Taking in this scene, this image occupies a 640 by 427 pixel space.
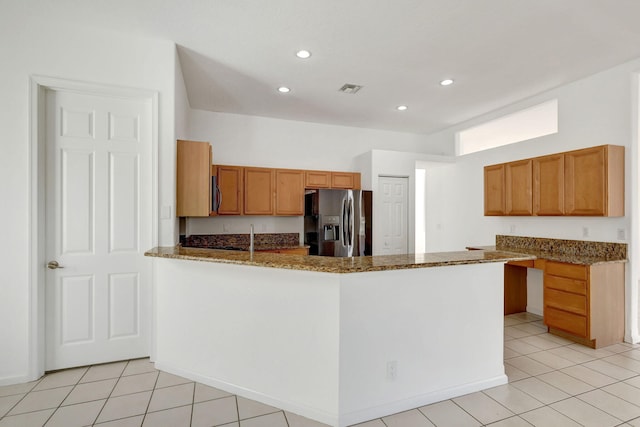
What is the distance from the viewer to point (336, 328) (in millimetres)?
1928

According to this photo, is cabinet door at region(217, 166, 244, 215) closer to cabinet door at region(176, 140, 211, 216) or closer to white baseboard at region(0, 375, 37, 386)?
cabinet door at region(176, 140, 211, 216)

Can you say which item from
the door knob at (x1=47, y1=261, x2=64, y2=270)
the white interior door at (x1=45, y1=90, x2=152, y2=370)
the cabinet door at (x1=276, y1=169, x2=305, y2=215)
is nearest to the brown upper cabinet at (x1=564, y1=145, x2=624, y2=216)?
the cabinet door at (x1=276, y1=169, x2=305, y2=215)

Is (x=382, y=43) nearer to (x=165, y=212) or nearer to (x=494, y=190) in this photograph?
(x=165, y=212)

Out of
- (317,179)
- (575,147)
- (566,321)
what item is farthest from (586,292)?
(317,179)

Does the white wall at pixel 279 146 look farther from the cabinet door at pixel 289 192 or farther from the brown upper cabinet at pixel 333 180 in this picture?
the cabinet door at pixel 289 192

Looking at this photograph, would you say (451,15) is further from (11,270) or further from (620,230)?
(11,270)

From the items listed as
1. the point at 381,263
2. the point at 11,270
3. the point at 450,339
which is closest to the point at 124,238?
the point at 11,270

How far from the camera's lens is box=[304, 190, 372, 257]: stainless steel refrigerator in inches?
188

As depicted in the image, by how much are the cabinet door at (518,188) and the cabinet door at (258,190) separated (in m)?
3.37

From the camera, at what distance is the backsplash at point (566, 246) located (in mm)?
3326

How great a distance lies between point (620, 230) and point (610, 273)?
0.49m

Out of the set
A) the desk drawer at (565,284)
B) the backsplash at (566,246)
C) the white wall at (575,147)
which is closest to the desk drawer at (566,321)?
the desk drawer at (565,284)

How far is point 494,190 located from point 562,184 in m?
0.94

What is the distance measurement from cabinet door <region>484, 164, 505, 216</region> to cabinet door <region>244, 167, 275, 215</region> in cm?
323
